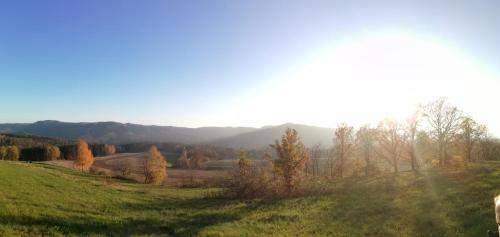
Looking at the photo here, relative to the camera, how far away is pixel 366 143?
80.3 metres

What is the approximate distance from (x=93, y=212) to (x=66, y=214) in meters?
3.14

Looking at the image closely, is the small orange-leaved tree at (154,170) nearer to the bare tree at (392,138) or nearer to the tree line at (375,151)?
the tree line at (375,151)

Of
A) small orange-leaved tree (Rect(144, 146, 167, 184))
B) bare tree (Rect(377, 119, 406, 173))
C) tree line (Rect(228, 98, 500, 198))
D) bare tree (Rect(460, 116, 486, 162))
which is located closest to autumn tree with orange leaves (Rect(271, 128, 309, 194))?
tree line (Rect(228, 98, 500, 198))

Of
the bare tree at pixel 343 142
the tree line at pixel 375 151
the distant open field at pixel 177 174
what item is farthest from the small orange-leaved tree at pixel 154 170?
the bare tree at pixel 343 142

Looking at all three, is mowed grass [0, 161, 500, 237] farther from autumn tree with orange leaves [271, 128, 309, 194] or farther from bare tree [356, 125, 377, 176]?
bare tree [356, 125, 377, 176]

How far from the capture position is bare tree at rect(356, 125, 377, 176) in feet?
254

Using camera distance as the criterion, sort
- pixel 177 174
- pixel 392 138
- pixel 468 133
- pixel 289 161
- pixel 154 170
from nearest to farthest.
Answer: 1. pixel 289 161
2. pixel 392 138
3. pixel 468 133
4. pixel 154 170
5. pixel 177 174

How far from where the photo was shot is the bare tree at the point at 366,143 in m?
77.4

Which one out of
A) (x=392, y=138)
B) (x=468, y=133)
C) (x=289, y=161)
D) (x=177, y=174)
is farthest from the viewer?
(x=177, y=174)

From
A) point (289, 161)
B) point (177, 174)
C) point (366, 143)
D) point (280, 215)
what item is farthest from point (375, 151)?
point (177, 174)

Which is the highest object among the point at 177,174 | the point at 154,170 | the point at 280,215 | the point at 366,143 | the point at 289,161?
the point at 366,143

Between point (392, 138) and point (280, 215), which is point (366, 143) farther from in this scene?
point (280, 215)

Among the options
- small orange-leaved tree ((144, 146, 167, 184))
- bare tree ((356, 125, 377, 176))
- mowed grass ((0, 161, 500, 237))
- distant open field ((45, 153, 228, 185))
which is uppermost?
bare tree ((356, 125, 377, 176))

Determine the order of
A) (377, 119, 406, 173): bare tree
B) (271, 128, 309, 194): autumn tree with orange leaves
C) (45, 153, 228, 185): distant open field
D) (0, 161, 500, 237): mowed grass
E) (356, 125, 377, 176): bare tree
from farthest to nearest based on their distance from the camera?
1. (45, 153, 228, 185): distant open field
2. (356, 125, 377, 176): bare tree
3. (377, 119, 406, 173): bare tree
4. (271, 128, 309, 194): autumn tree with orange leaves
5. (0, 161, 500, 237): mowed grass
